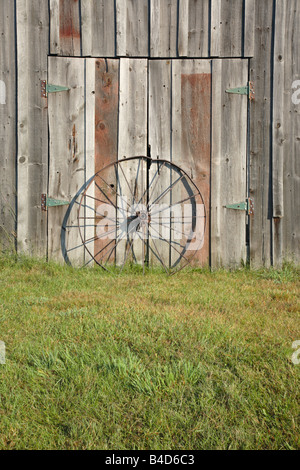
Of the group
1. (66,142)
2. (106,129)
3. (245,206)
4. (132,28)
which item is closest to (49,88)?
(66,142)

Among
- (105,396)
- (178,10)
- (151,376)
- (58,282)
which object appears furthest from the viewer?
(178,10)

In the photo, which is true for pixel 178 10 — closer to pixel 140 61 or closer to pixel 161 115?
pixel 140 61

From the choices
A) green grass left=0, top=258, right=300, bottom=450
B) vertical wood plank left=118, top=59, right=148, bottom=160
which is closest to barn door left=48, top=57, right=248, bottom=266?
vertical wood plank left=118, top=59, right=148, bottom=160

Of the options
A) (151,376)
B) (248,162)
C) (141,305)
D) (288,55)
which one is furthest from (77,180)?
(151,376)

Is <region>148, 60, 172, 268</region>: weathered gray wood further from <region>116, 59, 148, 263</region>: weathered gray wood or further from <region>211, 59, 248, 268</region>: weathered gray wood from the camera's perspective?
<region>211, 59, 248, 268</region>: weathered gray wood

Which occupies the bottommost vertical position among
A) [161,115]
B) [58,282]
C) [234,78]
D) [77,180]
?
[58,282]

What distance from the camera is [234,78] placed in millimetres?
5426

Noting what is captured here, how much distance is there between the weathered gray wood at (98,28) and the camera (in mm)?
5391

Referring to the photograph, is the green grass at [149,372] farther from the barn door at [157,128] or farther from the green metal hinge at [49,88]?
the green metal hinge at [49,88]

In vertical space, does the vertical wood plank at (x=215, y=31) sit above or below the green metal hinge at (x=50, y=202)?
above

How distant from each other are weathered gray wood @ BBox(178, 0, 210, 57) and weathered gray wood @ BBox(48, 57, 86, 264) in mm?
1213

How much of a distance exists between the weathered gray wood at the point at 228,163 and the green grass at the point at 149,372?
154 centimetres

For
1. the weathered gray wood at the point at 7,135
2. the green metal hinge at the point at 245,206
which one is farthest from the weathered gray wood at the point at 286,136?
the weathered gray wood at the point at 7,135

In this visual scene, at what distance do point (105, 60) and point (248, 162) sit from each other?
6.80ft
